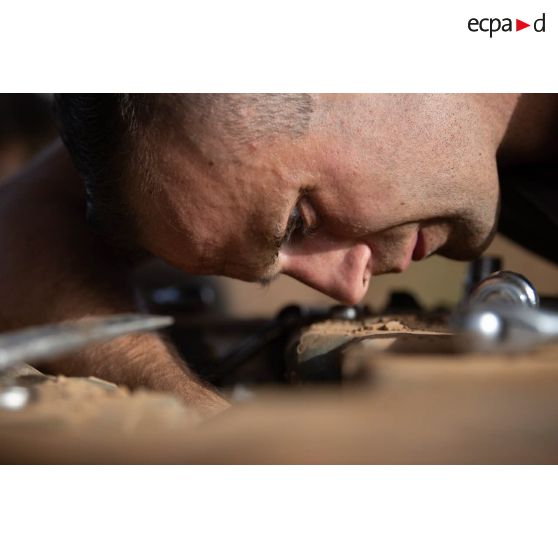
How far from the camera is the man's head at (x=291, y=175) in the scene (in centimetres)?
54

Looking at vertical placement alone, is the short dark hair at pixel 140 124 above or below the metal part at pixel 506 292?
above

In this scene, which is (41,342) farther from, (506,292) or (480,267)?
(480,267)

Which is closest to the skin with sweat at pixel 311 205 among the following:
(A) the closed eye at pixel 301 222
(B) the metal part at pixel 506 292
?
(A) the closed eye at pixel 301 222

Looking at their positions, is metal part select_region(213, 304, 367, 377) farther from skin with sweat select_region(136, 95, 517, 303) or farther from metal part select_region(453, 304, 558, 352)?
metal part select_region(453, 304, 558, 352)

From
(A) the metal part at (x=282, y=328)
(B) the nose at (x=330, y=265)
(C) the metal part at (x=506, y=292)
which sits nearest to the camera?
(C) the metal part at (x=506, y=292)

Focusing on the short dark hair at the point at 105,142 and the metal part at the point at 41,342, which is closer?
the metal part at the point at 41,342

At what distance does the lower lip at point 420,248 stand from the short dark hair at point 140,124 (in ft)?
0.54

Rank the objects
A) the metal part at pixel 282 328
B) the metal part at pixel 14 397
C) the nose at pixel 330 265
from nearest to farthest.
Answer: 1. the metal part at pixel 14 397
2. the nose at pixel 330 265
3. the metal part at pixel 282 328

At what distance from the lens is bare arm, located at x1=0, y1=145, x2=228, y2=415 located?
0.64m

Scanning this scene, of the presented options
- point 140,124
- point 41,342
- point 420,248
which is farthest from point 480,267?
point 41,342

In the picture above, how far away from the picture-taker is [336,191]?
1.85ft

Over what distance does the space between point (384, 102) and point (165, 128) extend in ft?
0.53

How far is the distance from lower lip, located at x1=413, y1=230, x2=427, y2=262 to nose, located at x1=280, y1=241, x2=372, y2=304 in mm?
53
